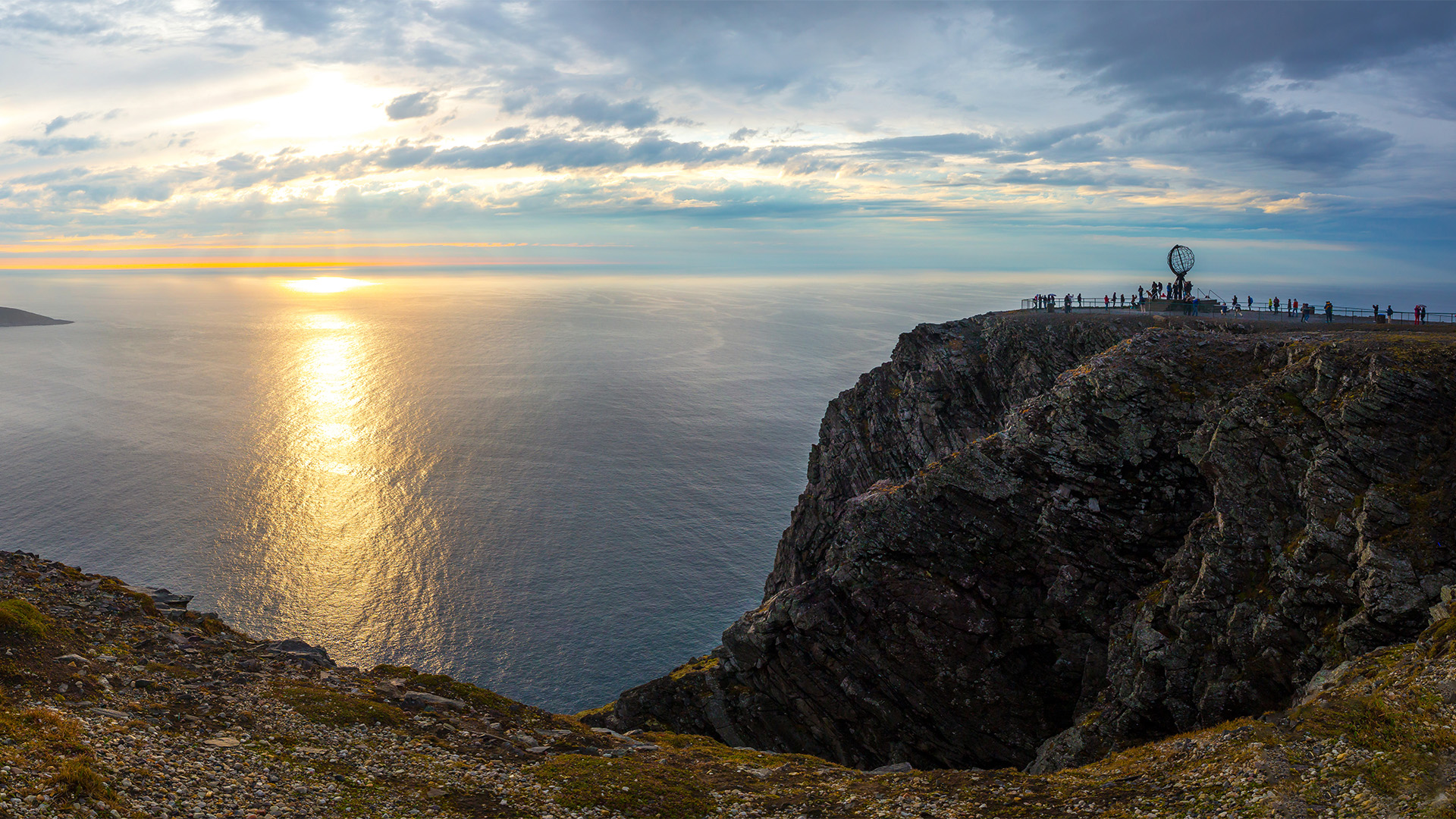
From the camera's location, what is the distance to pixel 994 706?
41.9m

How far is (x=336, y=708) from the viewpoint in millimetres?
30141

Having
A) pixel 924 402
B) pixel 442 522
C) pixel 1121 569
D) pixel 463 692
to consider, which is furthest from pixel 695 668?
pixel 442 522

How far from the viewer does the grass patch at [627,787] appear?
2544 centimetres

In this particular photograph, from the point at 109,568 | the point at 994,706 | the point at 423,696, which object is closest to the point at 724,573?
the point at 994,706

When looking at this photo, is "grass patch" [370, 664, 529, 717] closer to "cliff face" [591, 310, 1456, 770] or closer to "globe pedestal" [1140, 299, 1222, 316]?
"cliff face" [591, 310, 1456, 770]

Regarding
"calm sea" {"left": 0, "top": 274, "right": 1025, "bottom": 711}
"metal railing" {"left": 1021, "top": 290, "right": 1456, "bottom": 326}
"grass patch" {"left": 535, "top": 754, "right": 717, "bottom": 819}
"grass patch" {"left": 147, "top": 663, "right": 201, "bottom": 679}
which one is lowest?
"calm sea" {"left": 0, "top": 274, "right": 1025, "bottom": 711}

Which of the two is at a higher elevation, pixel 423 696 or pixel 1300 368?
pixel 1300 368

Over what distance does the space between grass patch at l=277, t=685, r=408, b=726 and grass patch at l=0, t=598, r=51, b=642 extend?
363 inches

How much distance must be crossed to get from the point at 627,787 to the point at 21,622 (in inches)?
986

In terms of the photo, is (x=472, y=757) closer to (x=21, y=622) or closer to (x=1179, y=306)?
(x=21, y=622)

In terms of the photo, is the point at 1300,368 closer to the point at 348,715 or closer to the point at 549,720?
the point at 549,720

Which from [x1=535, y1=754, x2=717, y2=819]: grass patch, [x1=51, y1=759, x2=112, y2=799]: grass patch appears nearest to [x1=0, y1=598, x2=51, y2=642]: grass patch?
[x1=51, y1=759, x2=112, y2=799]: grass patch

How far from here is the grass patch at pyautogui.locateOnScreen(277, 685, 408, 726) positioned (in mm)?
29422

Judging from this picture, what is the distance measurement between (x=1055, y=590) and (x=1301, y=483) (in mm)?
13133
